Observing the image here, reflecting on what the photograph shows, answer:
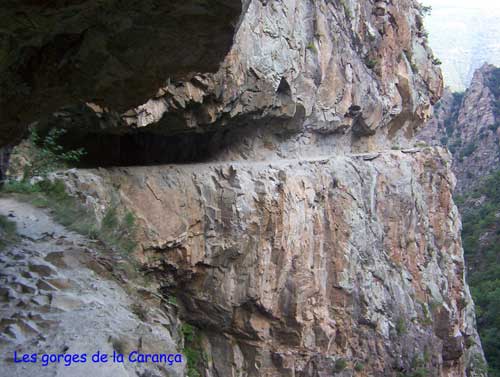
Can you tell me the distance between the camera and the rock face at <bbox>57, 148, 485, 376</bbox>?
29.0 ft

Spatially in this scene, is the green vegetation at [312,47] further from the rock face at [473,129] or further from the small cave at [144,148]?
the rock face at [473,129]

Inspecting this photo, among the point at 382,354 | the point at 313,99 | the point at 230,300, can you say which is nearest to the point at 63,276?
the point at 230,300

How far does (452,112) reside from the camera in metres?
58.5

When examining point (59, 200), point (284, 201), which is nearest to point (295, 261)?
point (284, 201)

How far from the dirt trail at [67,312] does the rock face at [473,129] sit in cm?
4760

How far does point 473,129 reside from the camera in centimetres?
5203

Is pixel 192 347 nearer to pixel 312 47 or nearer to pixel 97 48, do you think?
pixel 97 48

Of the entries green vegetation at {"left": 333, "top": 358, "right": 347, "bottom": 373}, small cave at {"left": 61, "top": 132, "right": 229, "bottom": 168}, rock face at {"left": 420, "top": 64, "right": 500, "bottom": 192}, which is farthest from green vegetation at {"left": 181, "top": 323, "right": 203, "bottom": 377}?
rock face at {"left": 420, "top": 64, "right": 500, "bottom": 192}

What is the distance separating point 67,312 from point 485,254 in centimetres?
3482

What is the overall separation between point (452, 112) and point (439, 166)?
43058mm

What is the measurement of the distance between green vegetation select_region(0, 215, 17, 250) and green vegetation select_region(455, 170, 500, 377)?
26.2m

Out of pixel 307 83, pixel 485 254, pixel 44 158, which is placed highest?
pixel 485 254

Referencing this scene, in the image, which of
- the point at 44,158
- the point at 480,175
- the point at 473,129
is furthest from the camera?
the point at 473,129

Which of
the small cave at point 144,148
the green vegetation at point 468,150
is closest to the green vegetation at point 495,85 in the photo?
the green vegetation at point 468,150
